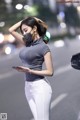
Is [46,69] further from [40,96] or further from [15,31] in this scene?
[15,31]

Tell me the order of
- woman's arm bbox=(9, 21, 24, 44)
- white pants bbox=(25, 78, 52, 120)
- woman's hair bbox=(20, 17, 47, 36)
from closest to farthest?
white pants bbox=(25, 78, 52, 120)
woman's hair bbox=(20, 17, 47, 36)
woman's arm bbox=(9, 21, 24, 44)

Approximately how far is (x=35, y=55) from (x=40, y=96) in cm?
31

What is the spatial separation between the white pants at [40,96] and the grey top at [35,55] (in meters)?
0.07

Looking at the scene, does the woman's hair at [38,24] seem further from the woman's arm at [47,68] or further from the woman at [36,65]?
the woman's arm at [47,68]

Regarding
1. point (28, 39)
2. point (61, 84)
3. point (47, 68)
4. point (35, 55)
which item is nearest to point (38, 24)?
point (28, 39)

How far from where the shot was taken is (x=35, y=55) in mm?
2861

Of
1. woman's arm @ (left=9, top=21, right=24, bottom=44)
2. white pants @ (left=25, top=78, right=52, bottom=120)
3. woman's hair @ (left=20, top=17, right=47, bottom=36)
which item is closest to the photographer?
white pants @ (left=25, top=78, right=52, bottom=120)

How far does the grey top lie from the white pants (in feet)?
0.21

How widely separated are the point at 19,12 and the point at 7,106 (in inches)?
32.1

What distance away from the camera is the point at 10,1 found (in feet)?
10.4

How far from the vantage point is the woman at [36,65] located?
2771 mm

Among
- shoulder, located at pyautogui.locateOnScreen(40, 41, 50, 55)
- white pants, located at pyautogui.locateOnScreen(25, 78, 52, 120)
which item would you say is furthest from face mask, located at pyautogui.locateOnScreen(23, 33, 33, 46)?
white pants, located at pyautogui.locateOnScreen(25, 78, 52, 120)

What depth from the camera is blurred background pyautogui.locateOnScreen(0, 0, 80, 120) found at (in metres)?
3.06

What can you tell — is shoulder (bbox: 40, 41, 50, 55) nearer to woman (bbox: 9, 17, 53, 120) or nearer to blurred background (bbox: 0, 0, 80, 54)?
woman (bbox: 9, 17, 53, 120)
